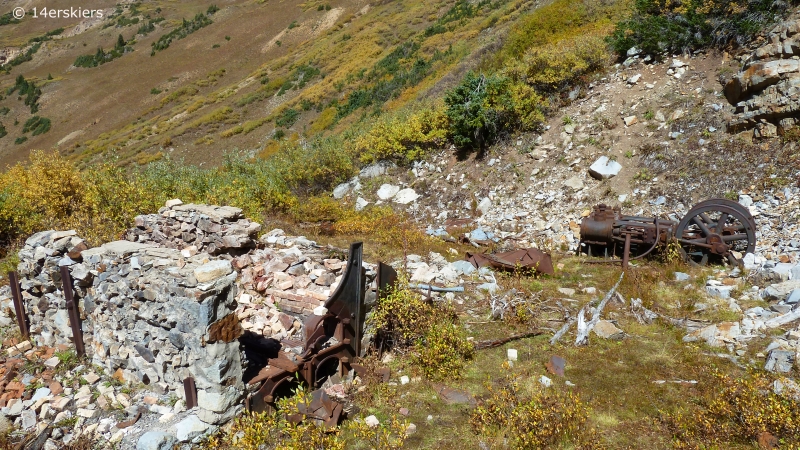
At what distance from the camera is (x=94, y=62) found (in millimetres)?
61625

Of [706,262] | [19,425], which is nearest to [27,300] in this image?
[19,425]

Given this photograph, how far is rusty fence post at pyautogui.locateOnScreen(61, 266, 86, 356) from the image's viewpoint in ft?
19.2

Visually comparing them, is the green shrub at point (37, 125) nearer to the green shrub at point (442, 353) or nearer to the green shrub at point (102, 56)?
the green shrub at point (102, 56)

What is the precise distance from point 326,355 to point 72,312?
3342 mm

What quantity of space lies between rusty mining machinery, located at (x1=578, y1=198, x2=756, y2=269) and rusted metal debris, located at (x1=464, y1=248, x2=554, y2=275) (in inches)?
50.3

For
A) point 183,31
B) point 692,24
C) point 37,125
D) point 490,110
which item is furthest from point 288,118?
point 183,31

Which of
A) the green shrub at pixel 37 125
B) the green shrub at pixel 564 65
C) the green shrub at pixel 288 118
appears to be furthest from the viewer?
the green shrub at pixel 37 125

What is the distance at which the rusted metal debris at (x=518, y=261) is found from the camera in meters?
8.73

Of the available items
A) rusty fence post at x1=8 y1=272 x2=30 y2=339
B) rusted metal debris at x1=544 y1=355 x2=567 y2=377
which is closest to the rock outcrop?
rusted metal debris at x1=544 y1=355 x2=567 y2=377

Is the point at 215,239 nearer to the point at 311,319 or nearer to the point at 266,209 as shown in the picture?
the point at 311,319

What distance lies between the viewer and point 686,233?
8773mm

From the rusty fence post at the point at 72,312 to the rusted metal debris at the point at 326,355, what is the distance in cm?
264

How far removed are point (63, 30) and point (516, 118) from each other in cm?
9137

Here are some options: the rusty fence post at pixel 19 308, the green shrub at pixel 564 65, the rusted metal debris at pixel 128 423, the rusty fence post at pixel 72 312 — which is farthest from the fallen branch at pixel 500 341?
the green shrub at pixel 564 65
